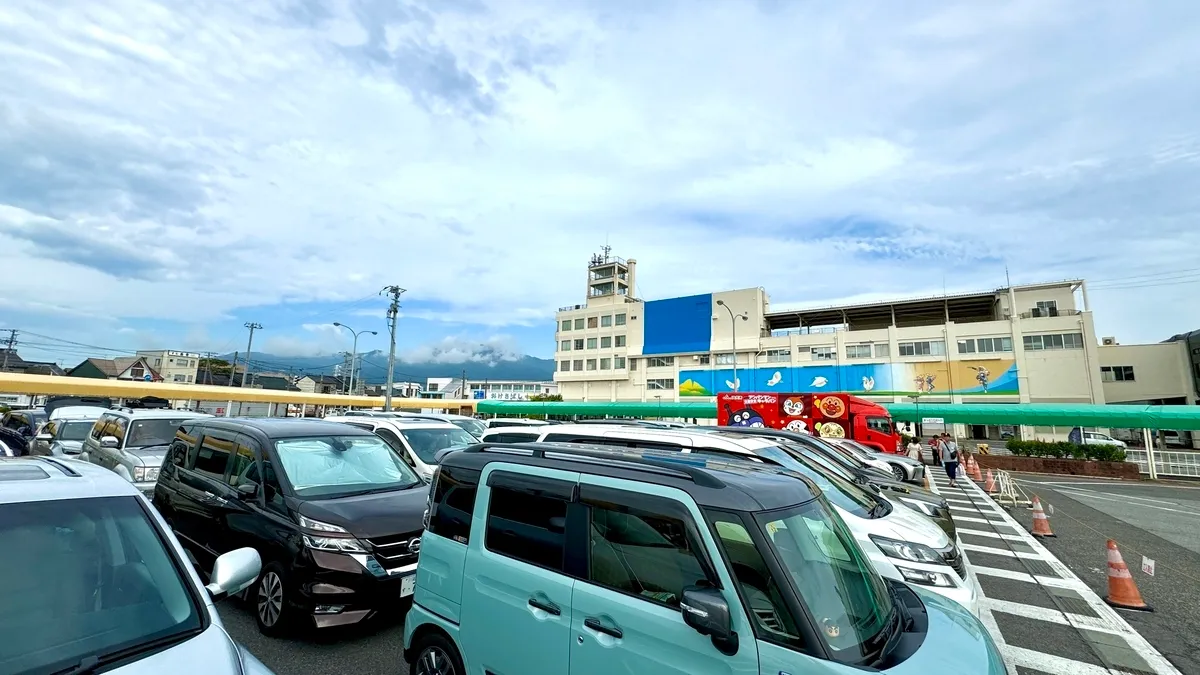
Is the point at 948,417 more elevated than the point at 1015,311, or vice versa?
the point at 1015,311

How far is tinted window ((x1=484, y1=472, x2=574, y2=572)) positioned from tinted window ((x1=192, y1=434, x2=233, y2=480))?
14.5ft

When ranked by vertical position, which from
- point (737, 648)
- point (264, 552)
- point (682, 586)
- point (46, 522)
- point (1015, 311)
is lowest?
point (264, 552)

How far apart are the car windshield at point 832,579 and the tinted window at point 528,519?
1.14m

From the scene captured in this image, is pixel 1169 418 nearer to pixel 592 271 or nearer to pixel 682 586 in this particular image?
pixel 682 586

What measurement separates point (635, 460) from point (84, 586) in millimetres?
2639

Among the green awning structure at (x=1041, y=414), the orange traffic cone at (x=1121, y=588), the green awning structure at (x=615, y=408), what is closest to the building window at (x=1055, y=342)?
the green awning structure at (x=1041, y=414)

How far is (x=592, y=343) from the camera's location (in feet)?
266

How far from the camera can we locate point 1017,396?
52.8 meters

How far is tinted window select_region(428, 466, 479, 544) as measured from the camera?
3.44m

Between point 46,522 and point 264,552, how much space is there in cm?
282

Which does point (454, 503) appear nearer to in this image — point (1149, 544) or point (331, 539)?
point (331, 539)

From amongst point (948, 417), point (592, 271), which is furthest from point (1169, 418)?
point (592, 271)

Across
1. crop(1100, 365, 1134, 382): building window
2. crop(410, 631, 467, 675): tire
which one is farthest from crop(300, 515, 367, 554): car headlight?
crop(1100, 365, 1134, 382): building window

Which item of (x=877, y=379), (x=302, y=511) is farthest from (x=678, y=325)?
(x=302, y=511)
